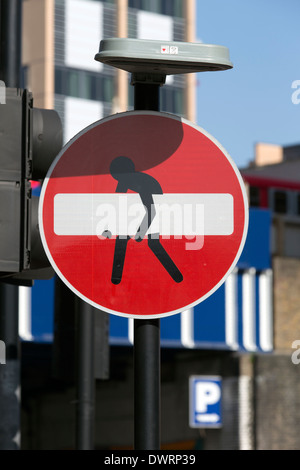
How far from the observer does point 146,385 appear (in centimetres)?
379

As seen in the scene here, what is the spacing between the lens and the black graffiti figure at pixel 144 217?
380cm

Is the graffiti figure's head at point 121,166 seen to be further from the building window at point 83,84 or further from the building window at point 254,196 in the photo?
the building window at point 83,84

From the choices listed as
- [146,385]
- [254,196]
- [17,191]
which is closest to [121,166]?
[17,191]

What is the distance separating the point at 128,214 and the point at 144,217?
0.05 m

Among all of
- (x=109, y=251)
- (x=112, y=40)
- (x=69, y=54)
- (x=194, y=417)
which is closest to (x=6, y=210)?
(x=109, y=251)

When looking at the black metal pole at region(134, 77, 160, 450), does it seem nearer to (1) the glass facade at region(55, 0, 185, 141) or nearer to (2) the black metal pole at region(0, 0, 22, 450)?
(2) the black metal pole at region(0, 0, 22, 450)

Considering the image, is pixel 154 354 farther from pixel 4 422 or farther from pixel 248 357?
pixel 248 357

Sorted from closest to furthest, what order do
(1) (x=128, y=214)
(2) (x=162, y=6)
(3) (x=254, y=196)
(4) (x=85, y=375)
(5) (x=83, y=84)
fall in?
(1) (x=128, y=214), (4) (x=85, y=375), (3) (x=254, y=196), (5) (x=83, y=84), (2) (x=162, y=6)

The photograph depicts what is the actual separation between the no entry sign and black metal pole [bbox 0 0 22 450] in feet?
14.6

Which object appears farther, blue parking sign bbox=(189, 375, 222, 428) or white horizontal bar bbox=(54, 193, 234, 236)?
blue parking sign bbox=(189, 375, 222, 428)

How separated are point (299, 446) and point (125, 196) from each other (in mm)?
27198

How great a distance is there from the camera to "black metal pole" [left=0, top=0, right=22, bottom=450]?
8344 mm

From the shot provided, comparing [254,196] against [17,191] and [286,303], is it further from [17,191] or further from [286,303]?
[17,191]

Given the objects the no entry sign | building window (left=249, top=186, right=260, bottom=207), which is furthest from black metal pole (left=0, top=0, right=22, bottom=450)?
building window (left=249, top=186, right=260, bottom=207)
